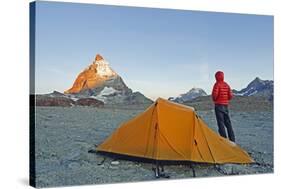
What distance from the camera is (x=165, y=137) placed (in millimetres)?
9133

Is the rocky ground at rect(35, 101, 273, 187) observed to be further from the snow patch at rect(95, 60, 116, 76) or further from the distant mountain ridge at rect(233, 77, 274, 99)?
the distant mountain ridge at rect(233, 77, 274, 99)

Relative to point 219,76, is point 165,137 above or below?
below

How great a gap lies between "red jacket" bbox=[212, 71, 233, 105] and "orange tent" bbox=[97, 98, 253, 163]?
471 mm

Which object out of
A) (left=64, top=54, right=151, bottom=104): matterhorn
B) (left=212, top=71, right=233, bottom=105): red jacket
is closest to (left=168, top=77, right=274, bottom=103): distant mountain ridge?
(left=212, top=71, right=233, bottom=105): red jacket

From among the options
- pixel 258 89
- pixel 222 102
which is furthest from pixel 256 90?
pixel 222 102

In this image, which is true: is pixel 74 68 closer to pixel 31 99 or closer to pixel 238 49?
pixel 31 99

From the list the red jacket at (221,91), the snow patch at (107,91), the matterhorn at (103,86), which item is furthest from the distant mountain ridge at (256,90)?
the snow patch at (107,91)

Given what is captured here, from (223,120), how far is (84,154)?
213 cm

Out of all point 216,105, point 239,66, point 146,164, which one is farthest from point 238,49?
point 146,164

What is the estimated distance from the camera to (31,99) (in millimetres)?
8609

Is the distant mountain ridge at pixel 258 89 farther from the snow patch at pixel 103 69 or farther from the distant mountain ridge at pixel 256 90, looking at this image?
the snow patch at pixel 103 69

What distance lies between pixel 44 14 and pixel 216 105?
9.20ft

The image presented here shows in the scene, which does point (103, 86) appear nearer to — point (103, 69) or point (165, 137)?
point (103, 69)

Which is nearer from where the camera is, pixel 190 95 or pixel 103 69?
A: pixel 103 69
